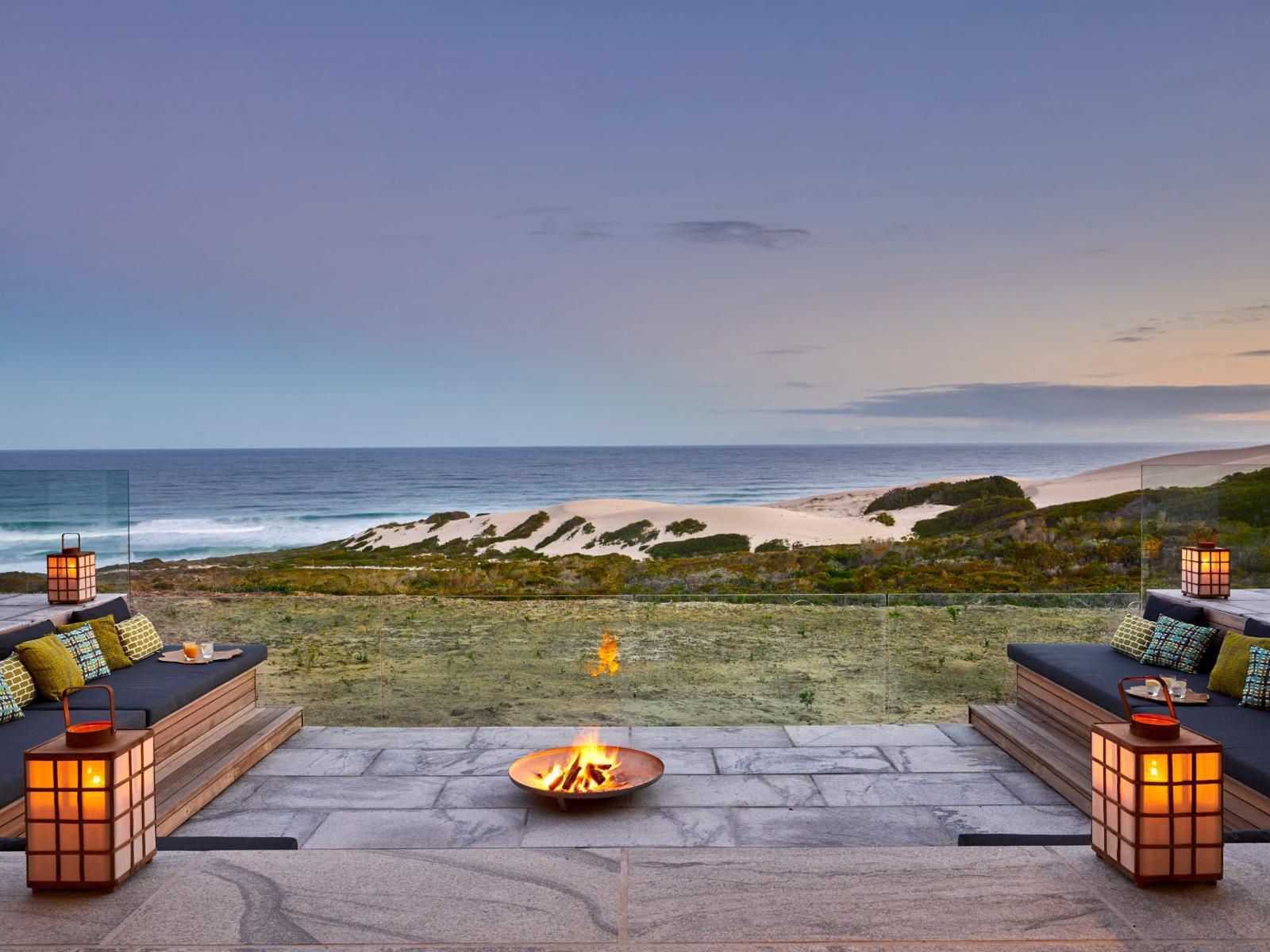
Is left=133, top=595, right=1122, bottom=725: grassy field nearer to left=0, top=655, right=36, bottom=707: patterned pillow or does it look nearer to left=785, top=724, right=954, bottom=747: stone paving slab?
left=785, top=724, right=954, bottom=747: stone paving slab

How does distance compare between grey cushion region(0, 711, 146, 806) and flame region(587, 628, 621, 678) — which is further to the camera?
flame region(587, 628, 621, 678)

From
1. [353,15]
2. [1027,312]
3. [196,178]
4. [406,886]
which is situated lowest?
[406,886]

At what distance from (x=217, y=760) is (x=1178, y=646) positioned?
547cm

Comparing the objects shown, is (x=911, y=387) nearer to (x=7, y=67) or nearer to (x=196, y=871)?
(x=7, y=67)

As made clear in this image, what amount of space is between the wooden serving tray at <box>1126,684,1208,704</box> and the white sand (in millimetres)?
22935

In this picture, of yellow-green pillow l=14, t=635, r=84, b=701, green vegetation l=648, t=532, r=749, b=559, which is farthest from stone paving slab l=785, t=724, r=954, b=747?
green vegetation l=648, t=532, r=749, b=559

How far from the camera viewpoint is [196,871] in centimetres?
226

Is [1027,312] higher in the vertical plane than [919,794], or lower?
higher

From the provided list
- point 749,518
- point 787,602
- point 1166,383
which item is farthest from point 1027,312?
point 1166,383

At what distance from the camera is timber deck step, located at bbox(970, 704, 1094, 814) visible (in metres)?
4.22

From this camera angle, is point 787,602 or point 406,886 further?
point 787,602

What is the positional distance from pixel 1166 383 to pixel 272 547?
33.9 meters

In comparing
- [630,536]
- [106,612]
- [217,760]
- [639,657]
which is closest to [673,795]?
[639,657]

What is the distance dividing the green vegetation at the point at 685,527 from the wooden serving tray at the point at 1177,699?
24.9m
